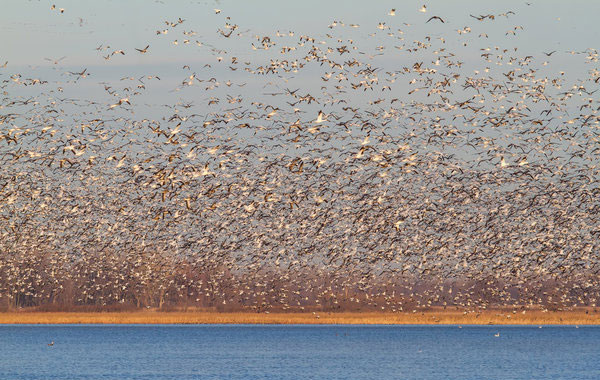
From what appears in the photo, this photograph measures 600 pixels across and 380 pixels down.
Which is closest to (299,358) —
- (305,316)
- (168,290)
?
(168,290)

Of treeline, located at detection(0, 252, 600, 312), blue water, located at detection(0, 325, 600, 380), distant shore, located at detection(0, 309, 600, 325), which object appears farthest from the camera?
treeline, located at detection(0, 252, 600, 312)

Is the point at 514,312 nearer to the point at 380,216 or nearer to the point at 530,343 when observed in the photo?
the point at 530,343

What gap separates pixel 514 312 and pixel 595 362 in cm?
4713

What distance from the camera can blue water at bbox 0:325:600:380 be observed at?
67688mm

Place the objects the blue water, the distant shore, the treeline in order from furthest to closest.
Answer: the treeline
the distant shore
the blue water

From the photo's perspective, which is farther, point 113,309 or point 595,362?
point 113,309

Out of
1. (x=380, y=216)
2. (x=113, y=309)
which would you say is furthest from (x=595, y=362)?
(x=113, y=309)

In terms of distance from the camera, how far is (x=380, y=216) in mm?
72625

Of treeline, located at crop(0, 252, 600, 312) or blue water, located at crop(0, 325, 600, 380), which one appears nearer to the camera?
blue water, located at crop(0, 325, 600, 380)

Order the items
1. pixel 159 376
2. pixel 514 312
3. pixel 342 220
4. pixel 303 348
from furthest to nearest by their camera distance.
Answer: pixel 514 312
pixel 303 348
pixel 342 220
pixel 159 376

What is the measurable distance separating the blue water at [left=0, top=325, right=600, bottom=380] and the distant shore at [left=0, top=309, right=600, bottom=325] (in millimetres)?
2642

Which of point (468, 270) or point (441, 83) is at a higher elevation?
point (441, 83)

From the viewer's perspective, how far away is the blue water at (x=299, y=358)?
6769cm

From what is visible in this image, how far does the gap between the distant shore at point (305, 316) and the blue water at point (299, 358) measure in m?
2.64
